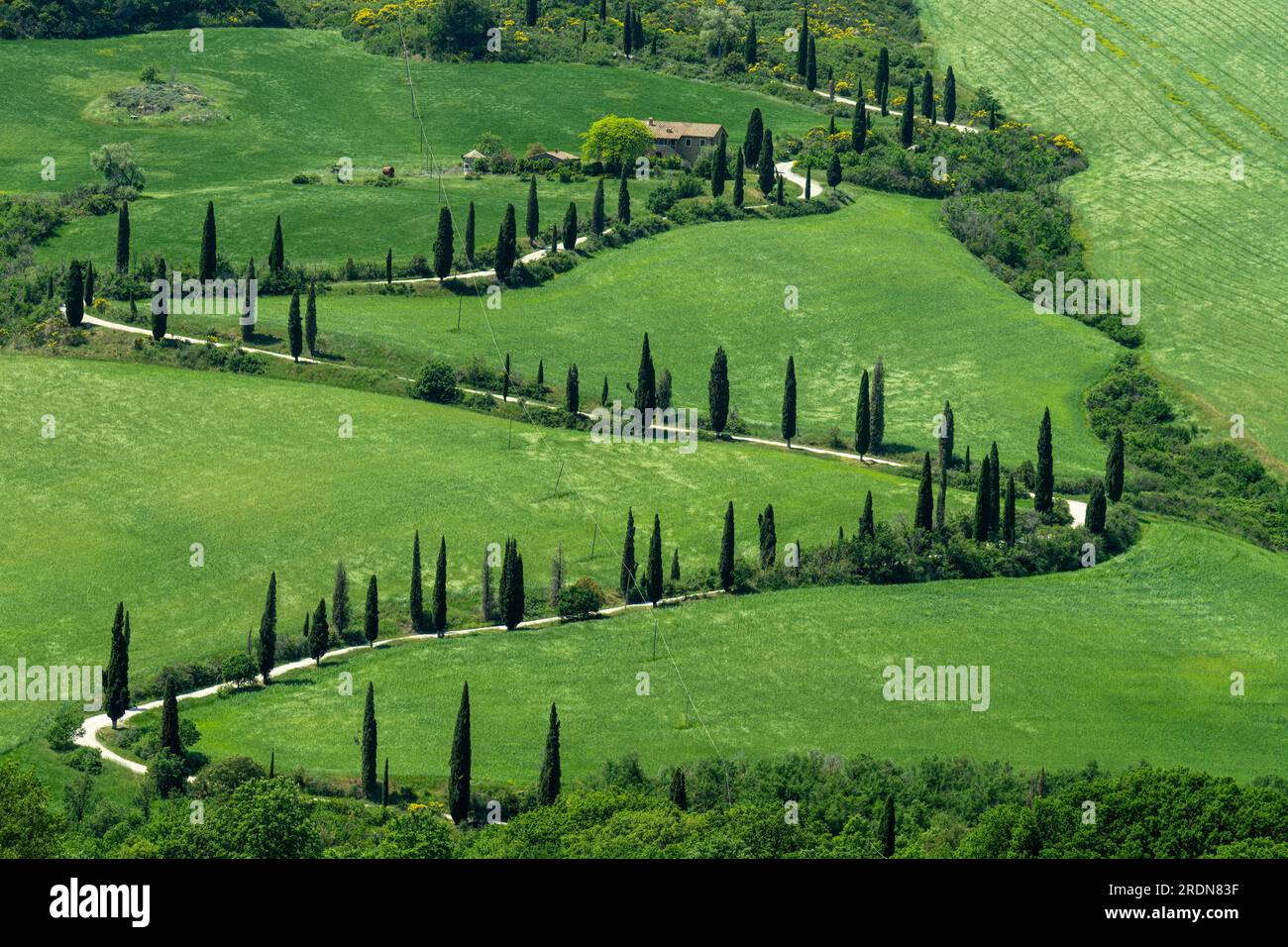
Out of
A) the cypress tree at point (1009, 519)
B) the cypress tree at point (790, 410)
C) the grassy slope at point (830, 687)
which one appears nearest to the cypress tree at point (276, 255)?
the cypress tree at point (790, 410)

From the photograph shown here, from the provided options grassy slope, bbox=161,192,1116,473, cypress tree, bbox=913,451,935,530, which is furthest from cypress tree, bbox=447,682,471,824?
grassy slope, bbox=161,192,1116,473


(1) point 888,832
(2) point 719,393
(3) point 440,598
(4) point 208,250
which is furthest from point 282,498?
(1) point 888,832

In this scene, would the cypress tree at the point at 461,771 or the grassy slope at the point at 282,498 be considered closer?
the cypress tree at the point at 461,771

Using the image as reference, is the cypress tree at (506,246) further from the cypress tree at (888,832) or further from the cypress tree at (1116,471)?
the cypress tree at (888,832)

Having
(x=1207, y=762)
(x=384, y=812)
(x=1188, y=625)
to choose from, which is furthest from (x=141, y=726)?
(x=1188, y=625)

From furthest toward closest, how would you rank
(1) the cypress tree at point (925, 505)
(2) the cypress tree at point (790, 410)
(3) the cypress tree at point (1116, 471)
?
(2) the cypress tree at point (790, 410) → (3) the cypress tree at point (1116, 471) → (1) the cypress tree at point (925, 505)

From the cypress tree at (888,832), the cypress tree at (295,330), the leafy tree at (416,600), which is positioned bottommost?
the leafy tree at (416,600)
